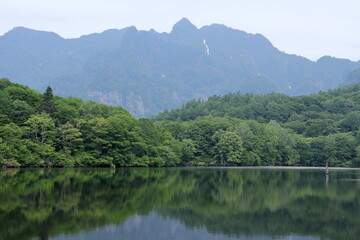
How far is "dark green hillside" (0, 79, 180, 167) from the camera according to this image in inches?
2290

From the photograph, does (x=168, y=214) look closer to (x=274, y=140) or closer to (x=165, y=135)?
(x=165, y=135)

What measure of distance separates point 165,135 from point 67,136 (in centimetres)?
2649

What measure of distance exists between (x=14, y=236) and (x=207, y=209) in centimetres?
1123

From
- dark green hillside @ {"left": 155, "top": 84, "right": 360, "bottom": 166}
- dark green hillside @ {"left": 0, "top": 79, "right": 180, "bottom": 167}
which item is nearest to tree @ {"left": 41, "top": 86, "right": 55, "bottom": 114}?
dark green hillside @ {"left": 0, "top": 79, "right": 180, "bottom": 167}

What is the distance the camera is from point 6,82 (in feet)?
238

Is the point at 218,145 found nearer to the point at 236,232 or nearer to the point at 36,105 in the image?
the point at 36,105

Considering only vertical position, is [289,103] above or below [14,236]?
above

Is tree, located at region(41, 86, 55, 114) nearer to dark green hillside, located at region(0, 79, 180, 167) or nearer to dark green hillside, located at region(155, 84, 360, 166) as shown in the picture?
dark green hillside, located at region(0, 79, 180, 167)

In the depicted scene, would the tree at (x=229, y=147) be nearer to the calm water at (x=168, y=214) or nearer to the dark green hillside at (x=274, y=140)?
the dark green hillside at (x=274, y=140)

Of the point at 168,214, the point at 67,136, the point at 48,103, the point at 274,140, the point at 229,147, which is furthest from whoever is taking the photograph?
the point at 274,140

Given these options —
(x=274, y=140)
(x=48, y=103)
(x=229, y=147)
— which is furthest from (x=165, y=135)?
(x=274, y=140)

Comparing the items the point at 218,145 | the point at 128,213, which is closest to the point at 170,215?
the point at 128,213

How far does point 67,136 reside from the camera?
6475cm

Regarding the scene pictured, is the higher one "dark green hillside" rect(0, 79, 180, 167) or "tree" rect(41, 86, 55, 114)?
"tree" rect(41, 86, 55, 114)
